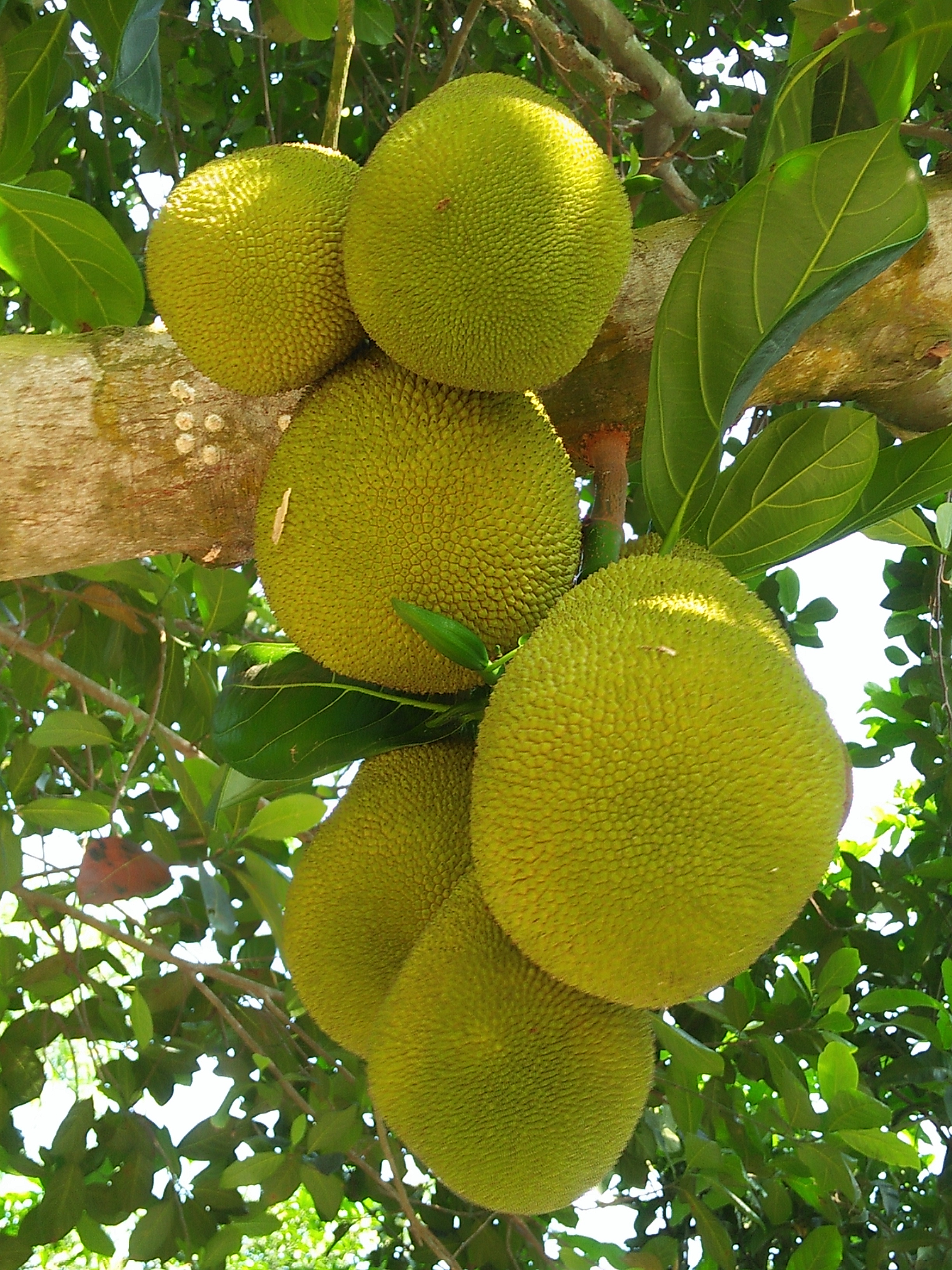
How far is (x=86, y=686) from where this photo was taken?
1638 mm

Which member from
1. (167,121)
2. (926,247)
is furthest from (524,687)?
(167,121)

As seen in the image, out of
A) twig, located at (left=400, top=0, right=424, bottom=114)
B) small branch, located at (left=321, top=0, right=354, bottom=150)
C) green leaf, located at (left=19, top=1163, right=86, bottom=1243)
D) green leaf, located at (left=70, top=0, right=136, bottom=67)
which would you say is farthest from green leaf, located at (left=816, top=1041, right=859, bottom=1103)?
twig, located at (left=400, top=0, right=424, bottom=114)

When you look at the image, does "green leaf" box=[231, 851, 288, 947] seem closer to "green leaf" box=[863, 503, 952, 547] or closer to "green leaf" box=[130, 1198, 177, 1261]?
"green leaf" box=[130, 1198, 177, 1261]

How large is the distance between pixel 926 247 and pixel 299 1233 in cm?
494

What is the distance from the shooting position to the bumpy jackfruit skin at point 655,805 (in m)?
0.66

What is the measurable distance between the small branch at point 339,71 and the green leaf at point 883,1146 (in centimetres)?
126

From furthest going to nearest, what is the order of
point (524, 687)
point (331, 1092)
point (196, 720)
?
point (196, 720), point (331, 1092), point (524, 687)

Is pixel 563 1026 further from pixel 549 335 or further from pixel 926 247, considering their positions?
pixel 926 247

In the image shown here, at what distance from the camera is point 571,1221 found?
1699 mm

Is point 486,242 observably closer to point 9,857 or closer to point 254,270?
point 254,270

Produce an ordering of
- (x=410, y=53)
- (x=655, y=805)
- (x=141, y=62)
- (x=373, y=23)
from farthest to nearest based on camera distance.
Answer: (x=410, y=53) < (x=373, y=23) < (x=141, y=62) < (x=655, y=805)

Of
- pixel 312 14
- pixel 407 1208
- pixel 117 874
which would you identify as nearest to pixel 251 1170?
pixel 407 1208

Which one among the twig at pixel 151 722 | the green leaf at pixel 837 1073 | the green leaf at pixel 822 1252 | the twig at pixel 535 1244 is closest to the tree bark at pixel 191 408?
the twig at pixel 151 722

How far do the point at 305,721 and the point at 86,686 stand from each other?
0.79 meters
